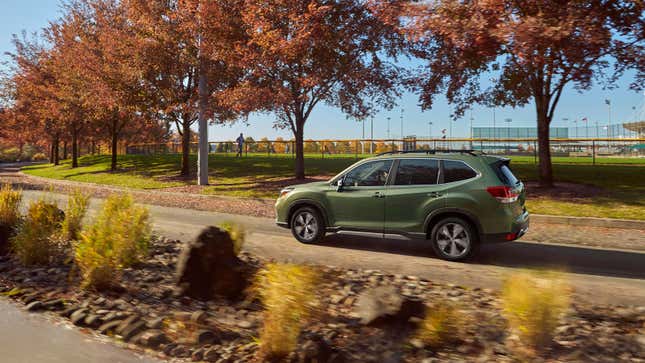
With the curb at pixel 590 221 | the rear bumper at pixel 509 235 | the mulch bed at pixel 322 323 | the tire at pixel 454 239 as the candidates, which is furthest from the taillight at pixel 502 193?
the curb at pixel 590 221

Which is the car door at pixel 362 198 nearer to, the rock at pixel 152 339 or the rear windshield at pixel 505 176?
the rear windshield at pixel 505 176

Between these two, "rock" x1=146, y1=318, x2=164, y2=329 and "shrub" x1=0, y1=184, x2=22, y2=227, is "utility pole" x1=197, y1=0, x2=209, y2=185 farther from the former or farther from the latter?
"rock" x1=146, y1=318, x2=164, y2=329

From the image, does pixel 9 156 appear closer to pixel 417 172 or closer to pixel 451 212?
pixel 417 172

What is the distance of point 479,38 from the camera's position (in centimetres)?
1094

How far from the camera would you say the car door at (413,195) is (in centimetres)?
757

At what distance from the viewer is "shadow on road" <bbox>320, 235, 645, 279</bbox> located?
7000 mm

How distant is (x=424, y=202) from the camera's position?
7.60 m

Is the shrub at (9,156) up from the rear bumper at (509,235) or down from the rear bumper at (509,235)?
up

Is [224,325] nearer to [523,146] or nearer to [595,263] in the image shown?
[595,263]

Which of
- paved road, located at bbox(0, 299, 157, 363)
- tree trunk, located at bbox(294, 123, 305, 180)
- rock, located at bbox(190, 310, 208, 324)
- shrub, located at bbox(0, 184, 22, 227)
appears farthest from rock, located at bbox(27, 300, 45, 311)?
tree trunk, located at bbox(294, 123, 305, 180)

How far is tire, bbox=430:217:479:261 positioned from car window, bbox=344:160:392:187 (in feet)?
4.17

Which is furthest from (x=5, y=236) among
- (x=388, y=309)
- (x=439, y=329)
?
(x=439, y=329)

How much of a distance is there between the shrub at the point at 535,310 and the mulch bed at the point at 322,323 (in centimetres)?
15

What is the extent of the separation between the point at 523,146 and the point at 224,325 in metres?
35.6
